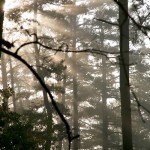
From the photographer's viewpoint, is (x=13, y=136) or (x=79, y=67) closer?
(x=13, y=136)

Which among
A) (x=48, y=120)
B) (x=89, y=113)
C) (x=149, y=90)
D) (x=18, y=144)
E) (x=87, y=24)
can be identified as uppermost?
(x=87, y=24)

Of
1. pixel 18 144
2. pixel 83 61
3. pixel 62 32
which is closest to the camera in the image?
pixel 18 144

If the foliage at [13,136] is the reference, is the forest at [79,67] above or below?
above

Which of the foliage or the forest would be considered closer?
the foliage

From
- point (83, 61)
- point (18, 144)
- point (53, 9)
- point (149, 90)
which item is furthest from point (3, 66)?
point (18, 144)

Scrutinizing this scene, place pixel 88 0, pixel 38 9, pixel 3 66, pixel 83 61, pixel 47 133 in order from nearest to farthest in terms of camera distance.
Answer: pixel 47 133 < pixel 38 9 < pixel 88 0 < pixel 3 66 < pixel 83 61

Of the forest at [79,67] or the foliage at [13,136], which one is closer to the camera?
the foliage at [13,136]

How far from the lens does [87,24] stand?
26625 millimetres

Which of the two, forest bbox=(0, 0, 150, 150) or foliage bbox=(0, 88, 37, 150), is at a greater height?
forest bbox=(0, 0, 150, 150)

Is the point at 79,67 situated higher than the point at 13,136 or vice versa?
the point at 79,67

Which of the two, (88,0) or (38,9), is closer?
(38,9)

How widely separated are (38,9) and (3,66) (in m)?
9.74

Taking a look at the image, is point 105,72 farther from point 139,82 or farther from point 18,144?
point 18,144

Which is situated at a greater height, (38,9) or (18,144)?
(38,9)
